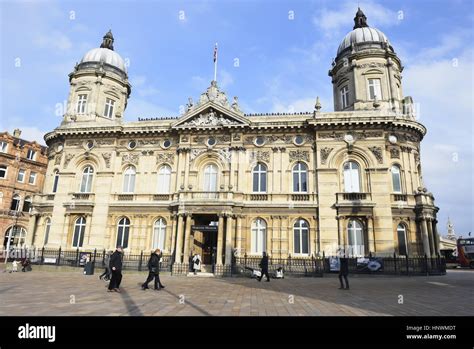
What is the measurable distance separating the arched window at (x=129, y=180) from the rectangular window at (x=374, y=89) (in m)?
25.1

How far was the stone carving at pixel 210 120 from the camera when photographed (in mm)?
29859

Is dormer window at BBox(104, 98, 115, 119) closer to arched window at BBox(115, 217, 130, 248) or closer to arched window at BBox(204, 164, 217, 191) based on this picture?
arched window at BBox(115, 217, 130, 248)

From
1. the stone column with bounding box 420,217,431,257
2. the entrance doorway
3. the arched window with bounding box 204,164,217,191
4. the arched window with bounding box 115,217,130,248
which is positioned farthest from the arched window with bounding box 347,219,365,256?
the arched window with bounding box 115,217,130,248

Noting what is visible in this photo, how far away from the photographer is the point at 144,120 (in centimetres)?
3300

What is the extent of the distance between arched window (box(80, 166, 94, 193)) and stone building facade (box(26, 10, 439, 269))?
112 mm

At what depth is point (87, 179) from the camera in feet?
104

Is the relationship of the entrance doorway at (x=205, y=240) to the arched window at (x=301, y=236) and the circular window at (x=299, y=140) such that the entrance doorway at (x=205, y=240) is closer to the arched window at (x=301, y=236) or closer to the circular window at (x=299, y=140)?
the arched window at (x=301, y=236)

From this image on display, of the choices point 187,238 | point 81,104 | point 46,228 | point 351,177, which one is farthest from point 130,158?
point 351,177

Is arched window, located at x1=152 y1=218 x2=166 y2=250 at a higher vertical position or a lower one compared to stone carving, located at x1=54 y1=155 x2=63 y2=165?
lower

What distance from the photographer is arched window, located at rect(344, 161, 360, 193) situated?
89.2ft

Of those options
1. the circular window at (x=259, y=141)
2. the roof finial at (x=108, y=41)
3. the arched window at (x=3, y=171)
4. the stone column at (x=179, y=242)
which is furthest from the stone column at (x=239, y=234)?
the arched window at (x=3, y=171)
